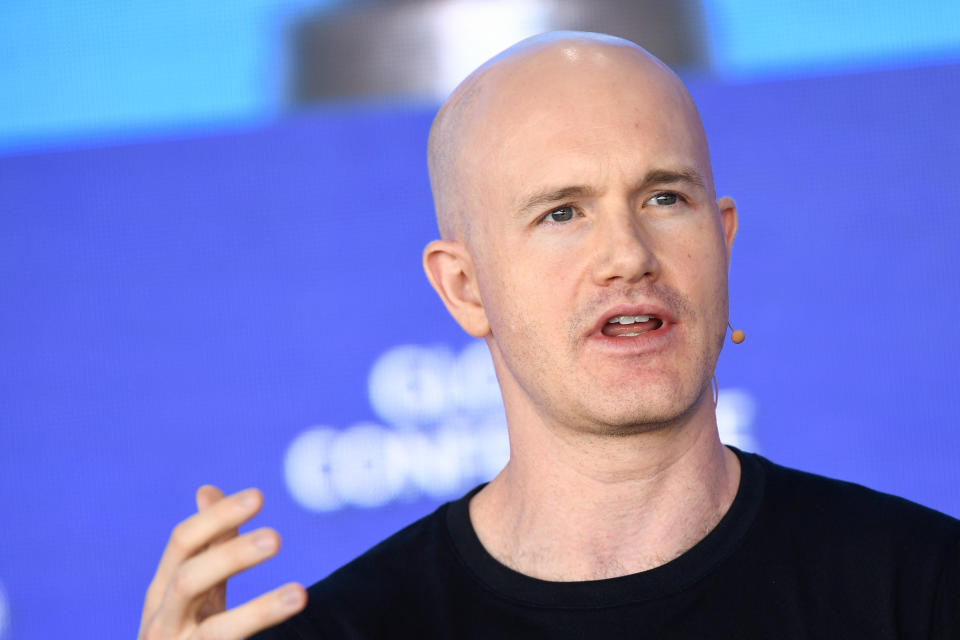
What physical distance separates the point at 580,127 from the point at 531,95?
10 centimetres

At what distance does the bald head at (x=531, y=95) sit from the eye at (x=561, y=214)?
4.3 inches

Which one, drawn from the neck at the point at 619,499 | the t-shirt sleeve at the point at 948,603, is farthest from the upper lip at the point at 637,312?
the t-shirt sleeve at the point at 948,603

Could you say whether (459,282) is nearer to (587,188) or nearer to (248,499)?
(587,188)

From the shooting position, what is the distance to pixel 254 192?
9.79 feet

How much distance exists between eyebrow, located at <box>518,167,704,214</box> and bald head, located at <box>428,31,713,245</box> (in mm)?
52

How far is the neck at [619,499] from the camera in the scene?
4.66 feet

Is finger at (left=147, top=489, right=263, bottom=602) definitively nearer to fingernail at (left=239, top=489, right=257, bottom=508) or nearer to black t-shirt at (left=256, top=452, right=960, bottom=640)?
fingernail at (left=239, top=489, right=257, bottom=508)

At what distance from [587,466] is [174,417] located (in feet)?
5.81

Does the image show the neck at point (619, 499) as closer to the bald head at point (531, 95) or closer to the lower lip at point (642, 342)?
the lower lip at point (642, 342)

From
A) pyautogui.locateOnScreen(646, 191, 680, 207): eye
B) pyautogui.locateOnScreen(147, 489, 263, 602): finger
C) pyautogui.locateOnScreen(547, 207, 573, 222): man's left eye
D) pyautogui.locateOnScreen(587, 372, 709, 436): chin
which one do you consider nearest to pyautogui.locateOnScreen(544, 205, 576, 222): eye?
pyautogui.locateOnScreen(547, 207, 573, 222): man's left eye

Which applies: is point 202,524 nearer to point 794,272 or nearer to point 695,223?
point 695,223

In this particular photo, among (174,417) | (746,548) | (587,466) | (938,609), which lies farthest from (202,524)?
(174,417)

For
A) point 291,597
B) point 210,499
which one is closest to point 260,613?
point 291,597

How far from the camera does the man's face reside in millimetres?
1386
